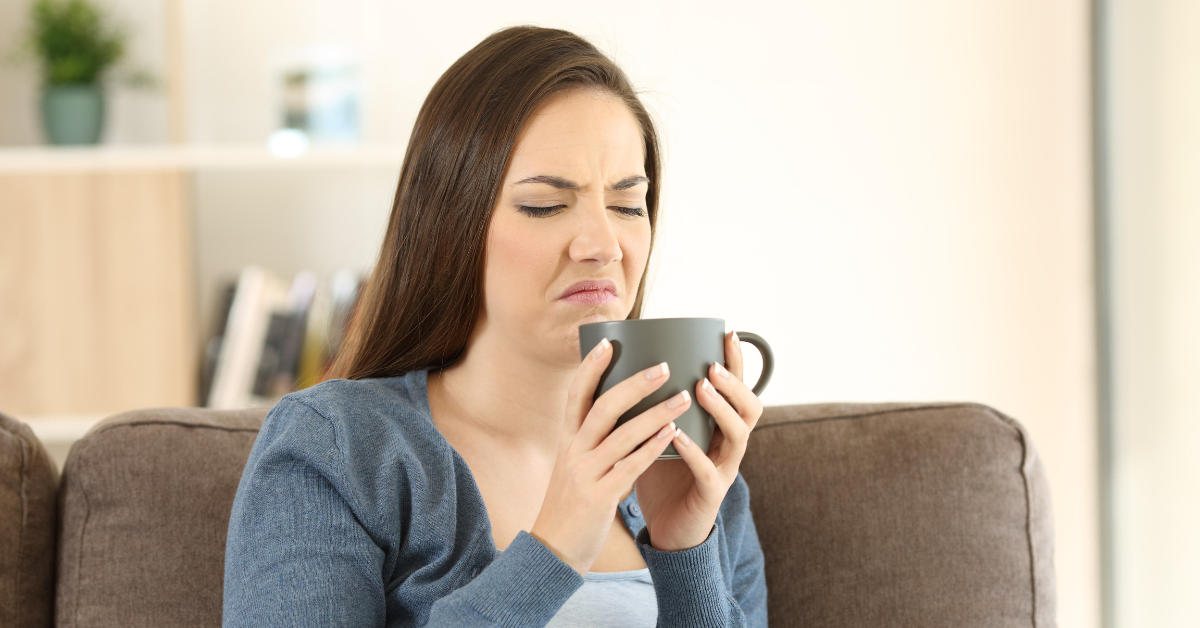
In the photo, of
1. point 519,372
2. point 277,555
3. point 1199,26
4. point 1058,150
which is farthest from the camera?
point 1058,150

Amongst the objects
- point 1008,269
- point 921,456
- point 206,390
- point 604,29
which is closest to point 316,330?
point 206,390

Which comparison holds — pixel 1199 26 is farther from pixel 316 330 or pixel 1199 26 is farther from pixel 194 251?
pixel 194 251

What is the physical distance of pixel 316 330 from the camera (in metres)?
2.38

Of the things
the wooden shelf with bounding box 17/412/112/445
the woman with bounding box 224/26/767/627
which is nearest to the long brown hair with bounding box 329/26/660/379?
the woman with bounding box 224/26/767/627

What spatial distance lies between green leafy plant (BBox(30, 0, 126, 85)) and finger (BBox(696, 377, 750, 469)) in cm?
201

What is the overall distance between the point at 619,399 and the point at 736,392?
0.11m

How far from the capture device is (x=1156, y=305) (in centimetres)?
215

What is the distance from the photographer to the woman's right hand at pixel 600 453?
83 cm

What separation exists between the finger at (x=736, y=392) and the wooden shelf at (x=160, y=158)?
160cm

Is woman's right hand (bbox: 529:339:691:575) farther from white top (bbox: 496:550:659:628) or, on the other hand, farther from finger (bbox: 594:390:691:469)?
white top (bbox: 496:550:659:628)

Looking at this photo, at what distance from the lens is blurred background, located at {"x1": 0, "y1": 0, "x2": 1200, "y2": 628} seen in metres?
2.27

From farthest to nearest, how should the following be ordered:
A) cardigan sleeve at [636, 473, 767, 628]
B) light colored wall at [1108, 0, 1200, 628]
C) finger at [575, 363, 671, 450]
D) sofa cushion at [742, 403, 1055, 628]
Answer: light colored wall at [1108, 0, 1200, 628] < sofa cushion at [742, 403, 1055, 628] < cardigan sleeve at [636, 473, 767, 628] < finger at [575, 363, 671, 450]

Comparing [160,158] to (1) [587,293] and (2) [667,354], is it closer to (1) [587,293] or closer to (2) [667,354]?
(1) [587,293]

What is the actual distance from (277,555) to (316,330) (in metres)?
1.53
